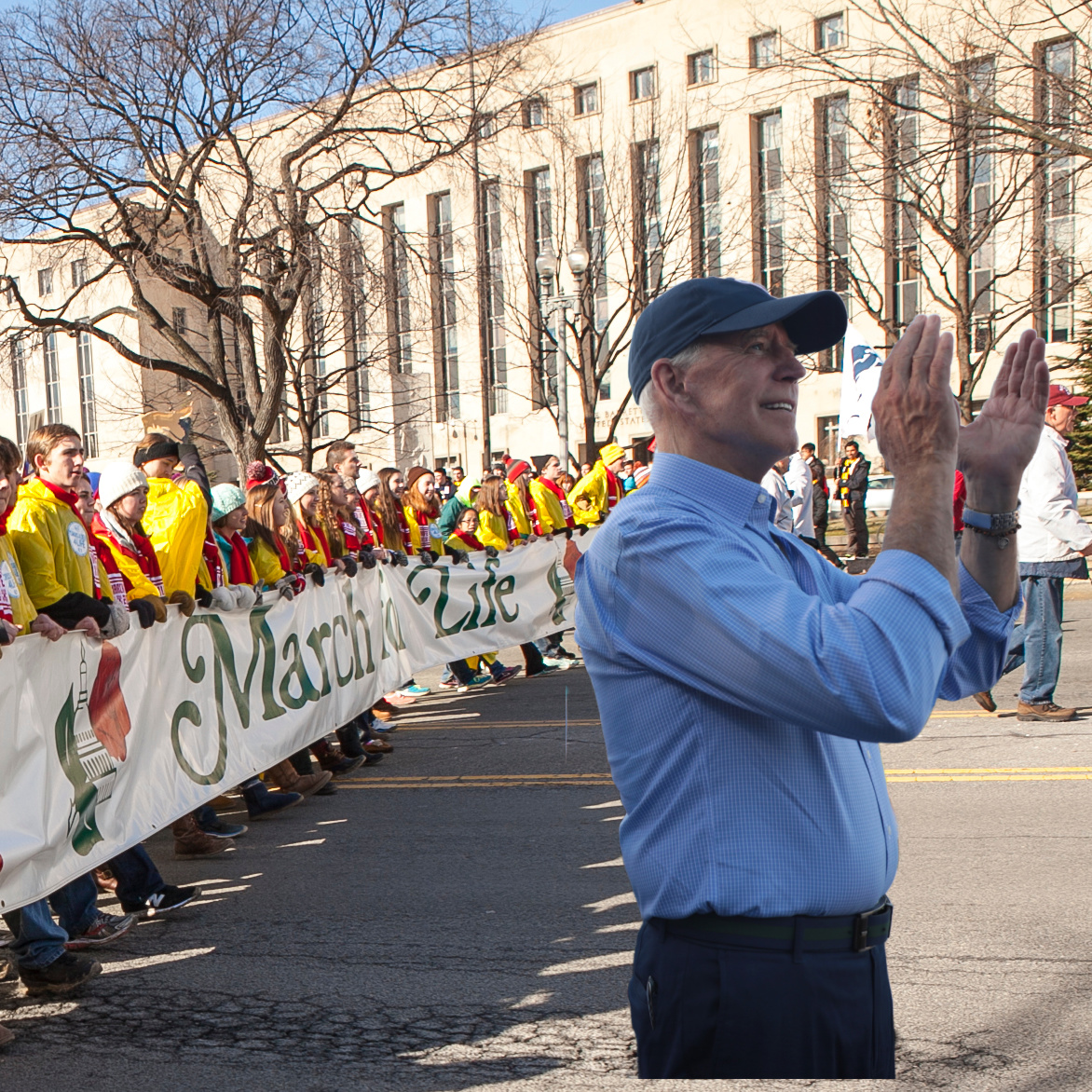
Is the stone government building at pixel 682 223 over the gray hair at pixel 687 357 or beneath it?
over

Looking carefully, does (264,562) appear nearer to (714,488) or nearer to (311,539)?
(311,539)

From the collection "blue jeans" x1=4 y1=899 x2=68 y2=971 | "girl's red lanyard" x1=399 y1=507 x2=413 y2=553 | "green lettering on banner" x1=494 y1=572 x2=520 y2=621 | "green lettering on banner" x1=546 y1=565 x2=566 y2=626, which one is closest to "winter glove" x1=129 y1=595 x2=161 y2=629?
"blue jeans" x1=4 y1=899 x2=68 y2=971

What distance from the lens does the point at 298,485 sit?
969 cm

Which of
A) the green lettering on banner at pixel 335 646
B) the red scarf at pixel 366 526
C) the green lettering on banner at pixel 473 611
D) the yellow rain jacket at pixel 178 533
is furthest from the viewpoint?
the green lettering on banner at pixel 473 611

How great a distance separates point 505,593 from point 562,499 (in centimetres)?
466

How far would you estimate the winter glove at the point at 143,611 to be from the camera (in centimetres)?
600

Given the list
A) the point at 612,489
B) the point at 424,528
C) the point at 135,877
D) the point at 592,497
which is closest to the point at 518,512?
the point at 424,528

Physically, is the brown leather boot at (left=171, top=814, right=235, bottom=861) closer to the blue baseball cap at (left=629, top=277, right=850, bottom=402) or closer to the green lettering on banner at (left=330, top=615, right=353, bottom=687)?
the green lettering on banner at (left=330, top=615, right=353, bottom=687)

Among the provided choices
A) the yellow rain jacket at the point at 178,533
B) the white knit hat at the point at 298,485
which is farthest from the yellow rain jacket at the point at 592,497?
the yellow rain jacket at the point at 178,533

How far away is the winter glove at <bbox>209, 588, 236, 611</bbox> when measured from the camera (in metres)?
6.89

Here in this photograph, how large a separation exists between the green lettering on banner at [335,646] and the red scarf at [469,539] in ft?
12.3

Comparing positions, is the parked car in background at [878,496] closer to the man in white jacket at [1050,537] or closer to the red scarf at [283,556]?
the man in white jacket at [1050,537]

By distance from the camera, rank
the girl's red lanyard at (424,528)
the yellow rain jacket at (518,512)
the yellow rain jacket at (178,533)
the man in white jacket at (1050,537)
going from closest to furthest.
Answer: the yellow rain jacket at (178,533), the man in white jacket at (1050,537), the girl's red lanyard at (424,528), the yellow rain jacket at (518,512)

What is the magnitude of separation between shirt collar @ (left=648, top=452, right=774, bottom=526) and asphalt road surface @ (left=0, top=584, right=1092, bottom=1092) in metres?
0.33
